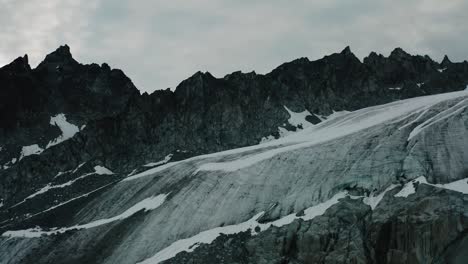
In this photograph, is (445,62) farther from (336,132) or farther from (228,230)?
(228,230)

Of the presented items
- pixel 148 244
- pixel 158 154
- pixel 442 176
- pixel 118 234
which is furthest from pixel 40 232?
pixel 442 176

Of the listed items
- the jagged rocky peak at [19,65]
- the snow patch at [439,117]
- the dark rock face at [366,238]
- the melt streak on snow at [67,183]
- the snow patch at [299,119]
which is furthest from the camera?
the jagged rocky peak at [19,65]

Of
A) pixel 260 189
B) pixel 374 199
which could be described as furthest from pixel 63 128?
pixel 374 199

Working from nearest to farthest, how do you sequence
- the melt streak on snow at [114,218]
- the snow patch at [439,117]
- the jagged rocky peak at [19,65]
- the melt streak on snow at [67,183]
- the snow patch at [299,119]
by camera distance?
the snow patch at [439,117], the melt streak on snow at [114,218], the melt streak on snow at [67,183], the snow patch at [299,119], the jagged rocky peak at [19,65]

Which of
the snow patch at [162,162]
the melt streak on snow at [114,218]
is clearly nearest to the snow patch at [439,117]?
the melt streak on snow at [114,218]

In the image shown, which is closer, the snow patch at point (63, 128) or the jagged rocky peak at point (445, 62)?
the snow patch at point (63, 128)

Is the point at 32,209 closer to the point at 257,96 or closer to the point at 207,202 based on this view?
the point at 207,202

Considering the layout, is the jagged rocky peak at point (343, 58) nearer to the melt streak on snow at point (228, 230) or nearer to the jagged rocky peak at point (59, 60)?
the jagged rocky peak at point (59, 60)
